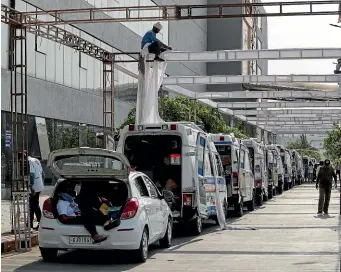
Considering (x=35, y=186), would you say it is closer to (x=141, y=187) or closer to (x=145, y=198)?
(x=141, y=187)

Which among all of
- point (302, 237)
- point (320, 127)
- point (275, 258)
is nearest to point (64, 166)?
point (275, 258)

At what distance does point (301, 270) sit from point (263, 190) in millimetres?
19873

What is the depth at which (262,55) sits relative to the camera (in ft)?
95.3

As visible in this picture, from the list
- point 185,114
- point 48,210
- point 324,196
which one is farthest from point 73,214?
point 185,114

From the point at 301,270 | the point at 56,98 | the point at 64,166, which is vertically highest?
the point at 56,98

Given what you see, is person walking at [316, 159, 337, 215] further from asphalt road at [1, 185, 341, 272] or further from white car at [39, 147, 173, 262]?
white car at [39, 147, 173, 262]

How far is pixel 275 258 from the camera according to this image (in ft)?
40.8

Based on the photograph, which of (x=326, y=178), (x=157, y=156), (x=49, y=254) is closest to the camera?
(x=49, y=254)

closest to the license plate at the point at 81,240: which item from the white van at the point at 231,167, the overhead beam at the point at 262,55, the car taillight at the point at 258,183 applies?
the white van at the point at 231,167

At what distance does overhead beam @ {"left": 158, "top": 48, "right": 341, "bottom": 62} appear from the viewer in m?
28.7

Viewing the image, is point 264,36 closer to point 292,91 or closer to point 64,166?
point 292,91

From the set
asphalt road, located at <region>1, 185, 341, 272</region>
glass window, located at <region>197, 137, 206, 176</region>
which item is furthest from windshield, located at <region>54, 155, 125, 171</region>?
glass window, located at <region>197, 137, 206, 176</region>

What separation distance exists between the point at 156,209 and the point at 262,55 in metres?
17.2

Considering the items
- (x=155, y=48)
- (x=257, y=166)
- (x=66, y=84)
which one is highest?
(x=66, y=84)
